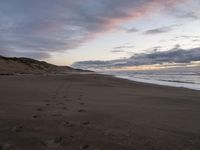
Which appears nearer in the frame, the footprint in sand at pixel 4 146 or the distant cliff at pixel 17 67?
the footprint in sand at pixel 4 146

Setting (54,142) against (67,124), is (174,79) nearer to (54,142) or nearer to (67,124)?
(67,124)

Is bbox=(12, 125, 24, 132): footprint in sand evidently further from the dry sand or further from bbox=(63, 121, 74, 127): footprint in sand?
bbox=(63, 121, 74, 127): footprint in sand

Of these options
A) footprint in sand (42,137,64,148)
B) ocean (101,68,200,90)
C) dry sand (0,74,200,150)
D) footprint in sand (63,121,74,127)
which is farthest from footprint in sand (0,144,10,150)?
ocean (101,68,200,90)

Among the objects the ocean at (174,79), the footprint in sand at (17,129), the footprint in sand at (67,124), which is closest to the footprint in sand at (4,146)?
the footprint in sand at (17,129)

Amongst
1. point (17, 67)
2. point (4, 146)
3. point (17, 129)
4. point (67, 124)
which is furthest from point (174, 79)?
point (17, 67)

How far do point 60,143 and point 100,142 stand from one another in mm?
662

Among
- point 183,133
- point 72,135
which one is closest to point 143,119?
point 183,133

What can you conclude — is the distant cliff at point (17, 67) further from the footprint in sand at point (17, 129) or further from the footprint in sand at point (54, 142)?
the footprint in sand at point (54, 142)

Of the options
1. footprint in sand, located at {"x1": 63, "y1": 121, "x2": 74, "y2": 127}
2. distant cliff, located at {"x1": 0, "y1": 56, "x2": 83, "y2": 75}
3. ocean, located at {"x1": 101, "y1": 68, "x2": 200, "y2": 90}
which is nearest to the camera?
footprint in sand, located at {"x1": 63, "y1": 121, "x2": 74, "y2": 127}

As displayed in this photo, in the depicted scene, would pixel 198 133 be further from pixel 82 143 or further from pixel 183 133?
pixel 82 143

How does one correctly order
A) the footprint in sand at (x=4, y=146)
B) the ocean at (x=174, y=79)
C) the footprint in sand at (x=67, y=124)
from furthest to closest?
the ocean at (x=174, y=79)
the footprint in sand at (x=67, y=124)
the footprint in sand at (x=4, y=146)

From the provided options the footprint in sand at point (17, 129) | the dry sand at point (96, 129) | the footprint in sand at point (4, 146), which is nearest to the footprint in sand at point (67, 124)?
the dry sand at point (96, 129)

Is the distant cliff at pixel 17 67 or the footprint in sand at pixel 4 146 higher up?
the distant cliff at pixel 17 67

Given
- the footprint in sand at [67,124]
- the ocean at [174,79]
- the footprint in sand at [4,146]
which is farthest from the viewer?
the ocean at [174,79]
